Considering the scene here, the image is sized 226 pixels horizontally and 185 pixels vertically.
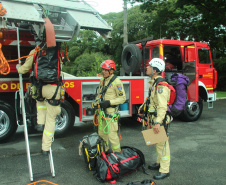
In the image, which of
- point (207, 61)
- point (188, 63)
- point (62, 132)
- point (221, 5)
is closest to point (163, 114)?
point (62, 132)

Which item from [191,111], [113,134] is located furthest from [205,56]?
[113,134]

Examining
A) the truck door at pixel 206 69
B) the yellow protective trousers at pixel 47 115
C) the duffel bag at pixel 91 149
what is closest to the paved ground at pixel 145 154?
the duffel bag at pixel 91 149

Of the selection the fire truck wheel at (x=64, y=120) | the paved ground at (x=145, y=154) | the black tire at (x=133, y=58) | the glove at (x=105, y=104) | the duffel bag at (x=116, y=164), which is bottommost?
the paved ground at (x=145, y=154)

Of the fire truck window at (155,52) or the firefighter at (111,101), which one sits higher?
the fire truck window at (155,52)

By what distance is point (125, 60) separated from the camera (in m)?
7.62

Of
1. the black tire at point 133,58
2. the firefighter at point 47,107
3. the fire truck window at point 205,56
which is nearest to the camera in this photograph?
the firefighter at point 47,107

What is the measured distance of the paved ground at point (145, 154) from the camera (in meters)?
3.71

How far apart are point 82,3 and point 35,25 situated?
0.98 m

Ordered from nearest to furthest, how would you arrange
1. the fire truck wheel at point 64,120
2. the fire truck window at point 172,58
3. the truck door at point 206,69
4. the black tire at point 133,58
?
the fire truck wheel at point 64,120, the black tire at point 133,58, the fire truck window at point 172,58, the truck door at point 206,69

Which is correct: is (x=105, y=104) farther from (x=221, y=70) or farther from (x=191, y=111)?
(x=221, y=70)

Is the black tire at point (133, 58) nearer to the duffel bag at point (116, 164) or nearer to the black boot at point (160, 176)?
the duffel bag at point (116, 164)

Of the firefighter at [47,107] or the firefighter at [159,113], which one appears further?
the firefighter at [47,107]

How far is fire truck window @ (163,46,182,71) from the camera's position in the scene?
760 centimetres

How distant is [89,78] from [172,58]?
324cm
